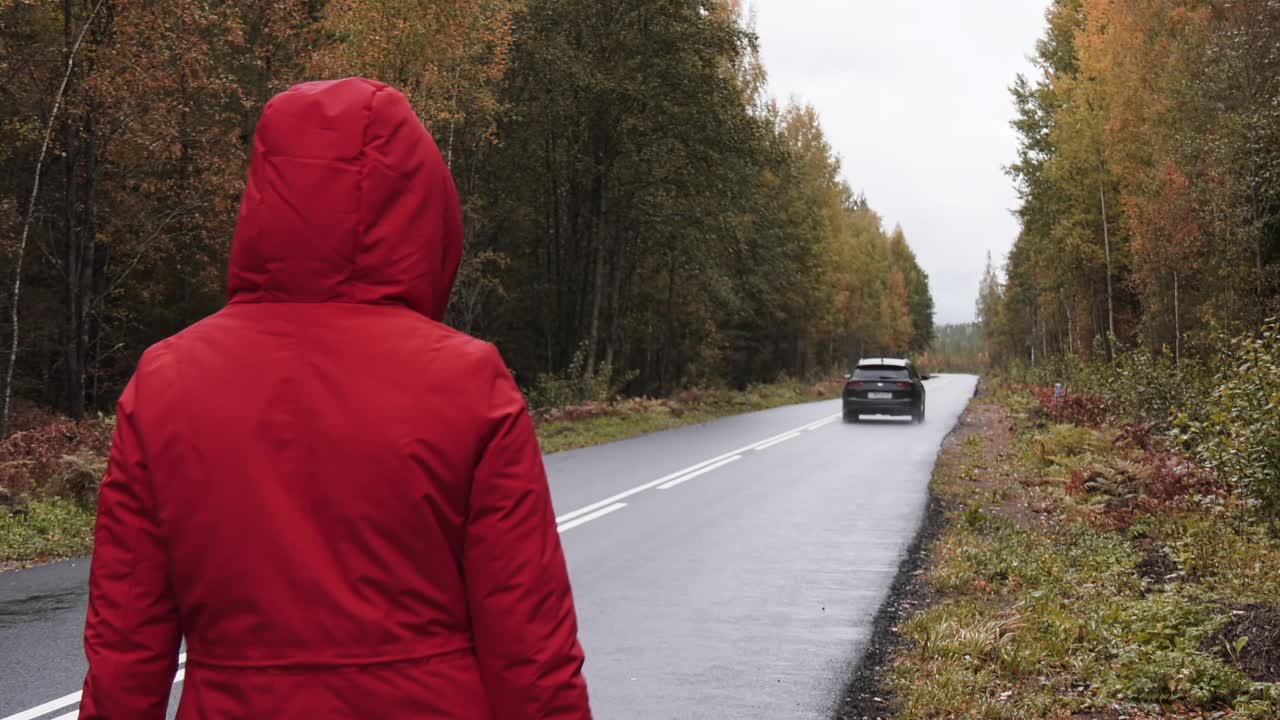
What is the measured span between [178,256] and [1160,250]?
24.3 metres

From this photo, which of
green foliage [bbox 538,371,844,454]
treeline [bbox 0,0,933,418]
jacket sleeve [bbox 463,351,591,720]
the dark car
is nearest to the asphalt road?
jacket sleeve [bbox 463,351,591,720]

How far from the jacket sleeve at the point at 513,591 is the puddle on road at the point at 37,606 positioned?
6906 millimetres

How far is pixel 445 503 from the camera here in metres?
1.93

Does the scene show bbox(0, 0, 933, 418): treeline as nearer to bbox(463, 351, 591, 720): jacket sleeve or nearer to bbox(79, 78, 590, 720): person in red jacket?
bbox(79, 78, 590, 720): person in red jacket

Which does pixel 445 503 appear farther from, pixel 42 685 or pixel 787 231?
pixel 787 231

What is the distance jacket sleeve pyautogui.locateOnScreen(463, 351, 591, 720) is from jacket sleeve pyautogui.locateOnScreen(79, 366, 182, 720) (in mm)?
536

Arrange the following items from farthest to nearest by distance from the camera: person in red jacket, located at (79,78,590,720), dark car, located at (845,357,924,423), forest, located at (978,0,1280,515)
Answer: dark car, located at (845,357,924,423) < forest, located at (978,0,1280,515) < person in red jacket, located at (79,78,590,720)

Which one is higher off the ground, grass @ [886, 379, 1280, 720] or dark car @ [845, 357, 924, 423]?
dark car @ [845, 357, 924, 423]

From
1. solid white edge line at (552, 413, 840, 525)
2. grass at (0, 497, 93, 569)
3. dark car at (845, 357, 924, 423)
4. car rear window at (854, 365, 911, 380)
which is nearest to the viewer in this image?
grass at (0, 497, 93, 569)

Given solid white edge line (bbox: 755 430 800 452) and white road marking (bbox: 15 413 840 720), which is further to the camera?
solid white edge line (bbox: 755 430 800 452)

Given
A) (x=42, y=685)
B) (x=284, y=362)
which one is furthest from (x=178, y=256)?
(x=284, y=362)

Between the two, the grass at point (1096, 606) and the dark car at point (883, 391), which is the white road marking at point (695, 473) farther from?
the dark car at point (883, 391)

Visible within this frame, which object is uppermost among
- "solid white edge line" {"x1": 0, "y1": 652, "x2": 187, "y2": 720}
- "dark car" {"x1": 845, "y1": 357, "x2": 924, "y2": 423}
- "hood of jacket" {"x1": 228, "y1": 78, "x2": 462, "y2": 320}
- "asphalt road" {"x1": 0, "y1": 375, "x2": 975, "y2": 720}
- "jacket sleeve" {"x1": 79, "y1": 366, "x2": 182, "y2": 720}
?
"hood of jacket" {"x1": 228, "y1": 78, "x2": 462, "y2": 320}

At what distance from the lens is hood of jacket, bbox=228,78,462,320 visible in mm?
1925
